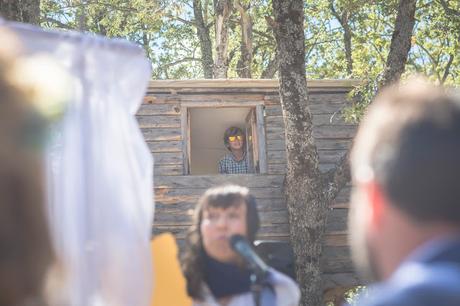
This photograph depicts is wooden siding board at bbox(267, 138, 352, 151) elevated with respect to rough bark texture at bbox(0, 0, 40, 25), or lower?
lower

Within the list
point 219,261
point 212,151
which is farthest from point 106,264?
point 212,151

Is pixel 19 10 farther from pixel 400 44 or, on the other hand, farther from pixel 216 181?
pixel 400 44

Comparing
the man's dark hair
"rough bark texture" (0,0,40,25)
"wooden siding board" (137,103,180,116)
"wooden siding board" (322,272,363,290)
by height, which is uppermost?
"rough bark texture" (0,0,40,25)

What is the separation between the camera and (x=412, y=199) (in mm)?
1416

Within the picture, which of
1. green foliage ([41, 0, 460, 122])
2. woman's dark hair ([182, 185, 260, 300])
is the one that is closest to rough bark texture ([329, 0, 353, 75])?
green foliage ([41, 0, 460, 122])

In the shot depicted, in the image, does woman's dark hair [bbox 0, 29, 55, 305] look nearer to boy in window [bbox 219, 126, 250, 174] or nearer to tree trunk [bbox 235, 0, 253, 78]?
boy in window [bbox 219, 126, 250, 174]

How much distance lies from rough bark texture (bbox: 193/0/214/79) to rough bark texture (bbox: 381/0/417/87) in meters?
12.8

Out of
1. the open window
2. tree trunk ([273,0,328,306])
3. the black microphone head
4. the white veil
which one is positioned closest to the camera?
the white veil

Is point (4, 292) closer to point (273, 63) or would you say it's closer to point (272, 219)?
point (272, 219)

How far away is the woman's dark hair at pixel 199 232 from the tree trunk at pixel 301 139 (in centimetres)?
605

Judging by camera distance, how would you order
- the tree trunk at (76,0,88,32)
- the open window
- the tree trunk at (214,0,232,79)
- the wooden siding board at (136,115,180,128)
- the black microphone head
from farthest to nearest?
the tree trunk at (76,0,88,32) < the tree trunk at (214,0,232,79) < the open window < the wooden siding board at (136,115,180,128) < the black microphone head

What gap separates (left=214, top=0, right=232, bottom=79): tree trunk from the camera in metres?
18.2

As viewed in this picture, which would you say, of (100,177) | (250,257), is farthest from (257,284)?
(100,177)

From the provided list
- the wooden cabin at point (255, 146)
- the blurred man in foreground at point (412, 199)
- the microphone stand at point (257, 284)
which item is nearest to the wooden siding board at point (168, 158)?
the wooden cabin at point (255, 146)
